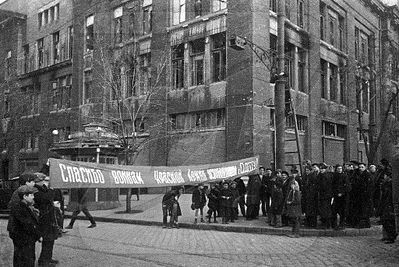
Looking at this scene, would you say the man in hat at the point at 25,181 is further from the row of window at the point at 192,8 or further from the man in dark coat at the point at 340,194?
the man in dark coat at the point at 340,194

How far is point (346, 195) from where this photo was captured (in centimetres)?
723

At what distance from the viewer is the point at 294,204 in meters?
7.05

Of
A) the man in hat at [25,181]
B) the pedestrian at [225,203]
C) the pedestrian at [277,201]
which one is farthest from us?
the pedestrian at [277,201]

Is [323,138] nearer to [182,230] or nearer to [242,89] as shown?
[242,89]

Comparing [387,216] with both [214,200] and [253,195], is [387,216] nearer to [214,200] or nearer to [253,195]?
[253,195]

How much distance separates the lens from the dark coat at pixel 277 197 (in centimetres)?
738

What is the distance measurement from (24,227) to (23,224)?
0.03 metres

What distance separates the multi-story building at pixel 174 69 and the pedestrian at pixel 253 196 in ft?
8.12

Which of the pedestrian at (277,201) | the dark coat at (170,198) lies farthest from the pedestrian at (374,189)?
the dark coat at (170,198)

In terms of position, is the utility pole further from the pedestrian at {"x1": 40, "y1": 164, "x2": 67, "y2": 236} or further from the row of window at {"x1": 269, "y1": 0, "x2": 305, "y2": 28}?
the pedestrian at {"x1": 40, "y1": 164, "x2": 67, "y2": 236}

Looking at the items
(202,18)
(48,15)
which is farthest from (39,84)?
(202,18)

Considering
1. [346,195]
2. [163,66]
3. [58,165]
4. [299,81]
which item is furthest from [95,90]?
[346,195]

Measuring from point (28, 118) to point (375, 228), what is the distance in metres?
5.86

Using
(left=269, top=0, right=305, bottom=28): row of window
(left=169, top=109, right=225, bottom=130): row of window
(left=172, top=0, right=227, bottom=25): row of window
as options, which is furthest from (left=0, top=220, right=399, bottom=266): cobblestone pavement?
(left=269, top=0, right=305, bottom=28): row of window
